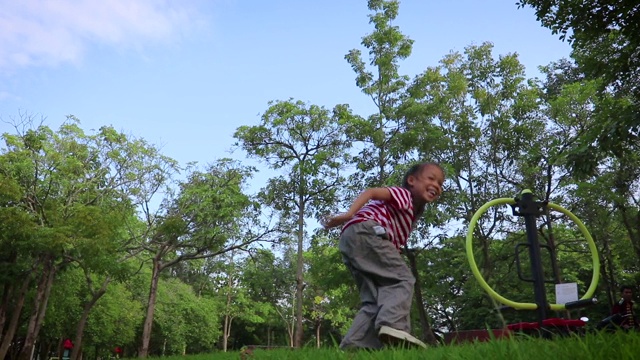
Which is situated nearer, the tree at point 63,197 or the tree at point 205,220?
the tree at point 63,197

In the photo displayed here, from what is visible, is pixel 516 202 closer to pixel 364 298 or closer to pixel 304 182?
pixel 364 298

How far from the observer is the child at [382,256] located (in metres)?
3.43

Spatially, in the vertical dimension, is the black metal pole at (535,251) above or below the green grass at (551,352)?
above

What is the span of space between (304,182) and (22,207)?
10355mm

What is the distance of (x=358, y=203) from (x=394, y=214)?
57 centimetres

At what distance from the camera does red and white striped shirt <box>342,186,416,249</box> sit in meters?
3.84

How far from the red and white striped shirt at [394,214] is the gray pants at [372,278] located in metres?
0.11

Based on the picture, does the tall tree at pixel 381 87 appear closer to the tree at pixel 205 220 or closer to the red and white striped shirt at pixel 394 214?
the tree at pixel 205 220

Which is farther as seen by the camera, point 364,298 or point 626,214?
point 626,214

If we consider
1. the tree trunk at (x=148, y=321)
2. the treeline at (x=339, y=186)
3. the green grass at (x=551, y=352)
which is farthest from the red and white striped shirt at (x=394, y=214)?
the tree trunk at (x=148, y=321)

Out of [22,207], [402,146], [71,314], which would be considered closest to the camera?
[402,146]

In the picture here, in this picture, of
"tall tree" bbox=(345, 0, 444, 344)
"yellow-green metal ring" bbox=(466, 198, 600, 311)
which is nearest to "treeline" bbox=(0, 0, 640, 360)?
"tall tree" bbox=(345, 0, 444, 344)

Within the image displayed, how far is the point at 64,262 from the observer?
2111cm

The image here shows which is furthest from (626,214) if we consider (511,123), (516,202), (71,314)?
(71,314)
